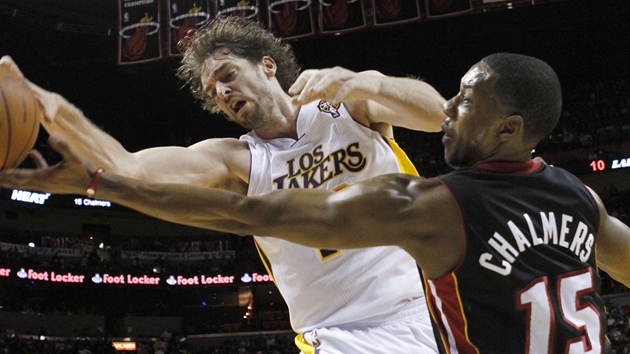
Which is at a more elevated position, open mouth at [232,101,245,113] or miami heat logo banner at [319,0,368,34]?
miami heat logo banner at [319,0,368,34]

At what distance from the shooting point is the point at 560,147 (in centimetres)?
2433

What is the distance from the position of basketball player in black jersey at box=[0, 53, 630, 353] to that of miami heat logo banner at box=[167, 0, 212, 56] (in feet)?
28.9

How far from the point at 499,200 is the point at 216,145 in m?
1.97

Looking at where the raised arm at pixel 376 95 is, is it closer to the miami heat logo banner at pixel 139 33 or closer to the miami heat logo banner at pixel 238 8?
the miami heat logo banner at pixel 238 8

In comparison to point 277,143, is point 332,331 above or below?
below

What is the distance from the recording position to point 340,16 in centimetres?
1111

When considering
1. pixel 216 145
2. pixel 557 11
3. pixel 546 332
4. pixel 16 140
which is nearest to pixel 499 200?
pixel 546 332

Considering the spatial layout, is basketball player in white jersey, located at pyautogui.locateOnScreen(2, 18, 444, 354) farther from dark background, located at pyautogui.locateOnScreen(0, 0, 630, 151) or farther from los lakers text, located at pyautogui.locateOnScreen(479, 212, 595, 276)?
dark background, located at pyautogui.locateOnScreen(0, 0, 630, 151)

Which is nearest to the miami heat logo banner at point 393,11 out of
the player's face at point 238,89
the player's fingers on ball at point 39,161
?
the player's face at point 238,89

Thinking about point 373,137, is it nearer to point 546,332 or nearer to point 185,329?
point 546,332

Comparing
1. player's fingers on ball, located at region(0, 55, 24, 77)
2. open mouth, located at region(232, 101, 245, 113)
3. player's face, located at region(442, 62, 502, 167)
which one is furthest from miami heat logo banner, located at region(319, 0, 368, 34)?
player's face, located at region(442, 62, 502, 167)

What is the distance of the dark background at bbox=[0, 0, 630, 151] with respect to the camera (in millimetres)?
21297

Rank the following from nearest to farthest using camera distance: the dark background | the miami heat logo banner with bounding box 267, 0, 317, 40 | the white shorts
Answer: the white shorts
the miami heat logo banner with bounding box 267, 0, 317, 40
the dark background

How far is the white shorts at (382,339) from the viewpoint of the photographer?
Result: 10.9 feet
